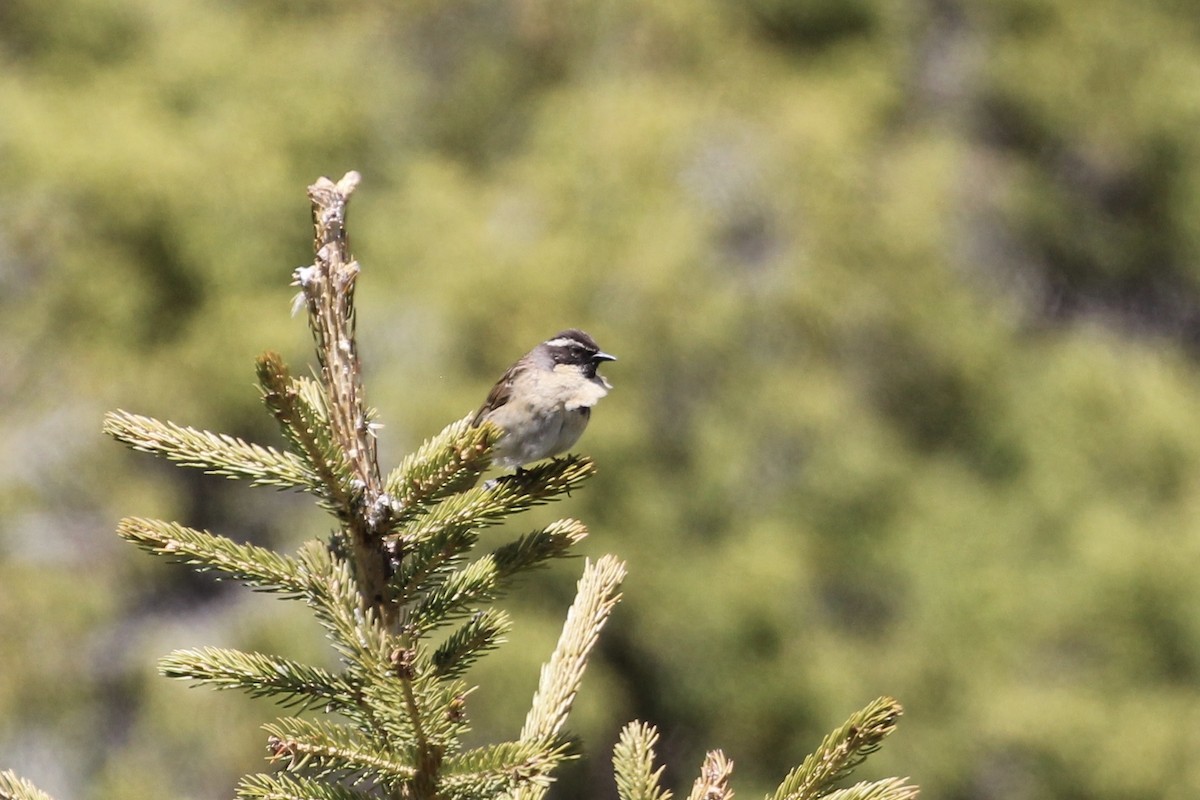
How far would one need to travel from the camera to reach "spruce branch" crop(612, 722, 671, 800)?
154cm

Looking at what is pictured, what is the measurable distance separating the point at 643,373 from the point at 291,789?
10.1 metres

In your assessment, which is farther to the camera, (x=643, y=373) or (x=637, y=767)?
(x=643, y=373)

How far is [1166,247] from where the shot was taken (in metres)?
16.7

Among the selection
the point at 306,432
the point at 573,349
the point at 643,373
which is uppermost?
the point at 643,373

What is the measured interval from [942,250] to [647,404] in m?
3.80

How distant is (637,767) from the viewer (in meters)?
1.56

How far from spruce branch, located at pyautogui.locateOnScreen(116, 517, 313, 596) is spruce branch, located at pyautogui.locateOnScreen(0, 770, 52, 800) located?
0.28 metres

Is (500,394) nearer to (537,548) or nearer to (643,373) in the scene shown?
(537,548)

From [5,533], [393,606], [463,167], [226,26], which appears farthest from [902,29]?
[393,606]

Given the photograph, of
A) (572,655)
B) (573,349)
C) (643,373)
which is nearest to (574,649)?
(572,655)

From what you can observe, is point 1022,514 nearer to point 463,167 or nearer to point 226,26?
point 463,167

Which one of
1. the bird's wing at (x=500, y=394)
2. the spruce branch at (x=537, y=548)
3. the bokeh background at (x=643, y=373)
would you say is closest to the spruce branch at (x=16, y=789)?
the spruce branch at (x=537, y=548)

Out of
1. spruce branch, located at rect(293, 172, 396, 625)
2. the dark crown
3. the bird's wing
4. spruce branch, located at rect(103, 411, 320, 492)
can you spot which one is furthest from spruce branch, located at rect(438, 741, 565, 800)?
the dark crown

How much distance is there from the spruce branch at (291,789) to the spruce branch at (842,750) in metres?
0.47
